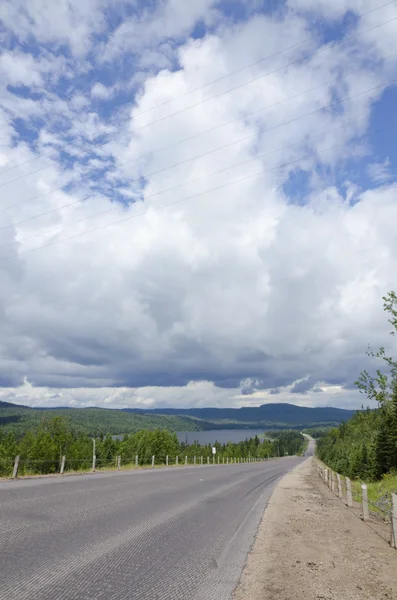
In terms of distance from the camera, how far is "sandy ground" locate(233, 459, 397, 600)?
19.1ft

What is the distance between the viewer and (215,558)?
23.8ft

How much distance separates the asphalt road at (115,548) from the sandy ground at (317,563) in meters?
0.40

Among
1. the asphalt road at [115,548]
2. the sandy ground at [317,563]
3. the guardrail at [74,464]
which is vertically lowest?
the guardrail at [74,464]

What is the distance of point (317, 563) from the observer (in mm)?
7438

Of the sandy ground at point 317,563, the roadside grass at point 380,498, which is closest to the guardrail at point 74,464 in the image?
the sandy ground at point 317,563

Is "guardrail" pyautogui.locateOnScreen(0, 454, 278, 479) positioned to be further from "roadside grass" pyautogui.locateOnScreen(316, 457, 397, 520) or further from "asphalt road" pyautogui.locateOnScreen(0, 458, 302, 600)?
"roadside grass" pyautogui.locateOnScreen(316, 457, 397, 520)

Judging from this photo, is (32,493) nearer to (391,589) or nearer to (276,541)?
(276,541)

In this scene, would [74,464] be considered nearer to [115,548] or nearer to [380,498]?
[380,498]

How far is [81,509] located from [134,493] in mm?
4896

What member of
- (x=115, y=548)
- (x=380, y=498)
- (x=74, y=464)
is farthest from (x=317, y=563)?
(x=74, y=464)

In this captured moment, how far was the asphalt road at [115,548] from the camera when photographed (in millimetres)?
5133

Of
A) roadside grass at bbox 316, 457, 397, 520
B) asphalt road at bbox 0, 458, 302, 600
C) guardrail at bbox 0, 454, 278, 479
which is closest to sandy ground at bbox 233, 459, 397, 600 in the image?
asphalt road at bbox 0, 458, 302, 600

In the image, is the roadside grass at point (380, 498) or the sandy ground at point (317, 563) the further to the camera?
the roadside grass at point (380, 498)

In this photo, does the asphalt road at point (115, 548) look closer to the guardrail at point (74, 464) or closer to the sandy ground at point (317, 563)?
the sandy ground at point (317, 563)
